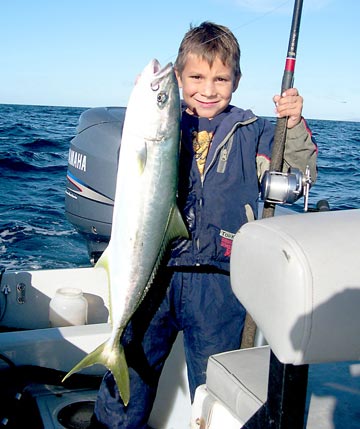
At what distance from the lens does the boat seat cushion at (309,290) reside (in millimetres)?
1542

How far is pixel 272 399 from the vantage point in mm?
1776

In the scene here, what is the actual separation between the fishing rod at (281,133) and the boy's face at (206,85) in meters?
0.30

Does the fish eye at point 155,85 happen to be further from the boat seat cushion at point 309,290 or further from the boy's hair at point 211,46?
the boat seat cushion at point 309,290

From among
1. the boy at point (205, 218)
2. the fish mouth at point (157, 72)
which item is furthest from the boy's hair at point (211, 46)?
the fish mouth at point (157, 72)

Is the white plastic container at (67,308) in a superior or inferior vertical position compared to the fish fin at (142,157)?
inferior

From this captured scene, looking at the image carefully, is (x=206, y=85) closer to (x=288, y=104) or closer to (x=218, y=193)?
(x=288, y=104)

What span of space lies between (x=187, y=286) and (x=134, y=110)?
1.00 meters

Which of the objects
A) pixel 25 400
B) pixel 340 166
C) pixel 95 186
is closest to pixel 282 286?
pixel 25 400

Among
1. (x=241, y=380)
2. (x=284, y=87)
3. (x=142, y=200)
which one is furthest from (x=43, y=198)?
(x=241, y=380)

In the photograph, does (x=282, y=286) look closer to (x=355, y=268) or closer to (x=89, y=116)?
(x=355, y=268)

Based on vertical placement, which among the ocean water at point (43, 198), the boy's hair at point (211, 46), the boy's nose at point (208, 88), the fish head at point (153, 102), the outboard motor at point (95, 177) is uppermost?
the boy's hair at point (211, 46)

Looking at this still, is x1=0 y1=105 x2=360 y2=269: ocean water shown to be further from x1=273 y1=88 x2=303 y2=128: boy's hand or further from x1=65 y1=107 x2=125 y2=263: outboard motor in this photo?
x1=273 y1=88 x2=303 y2=128: boy's hand

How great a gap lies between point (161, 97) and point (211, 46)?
31.1 inches

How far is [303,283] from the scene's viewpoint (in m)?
1.53
